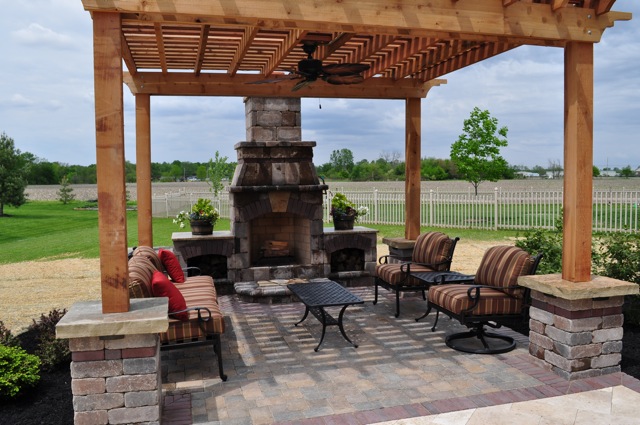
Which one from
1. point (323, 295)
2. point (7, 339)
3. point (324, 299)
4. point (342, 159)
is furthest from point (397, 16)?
point (342, 159)

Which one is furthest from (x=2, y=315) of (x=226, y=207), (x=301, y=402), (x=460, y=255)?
(x=226, y=207)

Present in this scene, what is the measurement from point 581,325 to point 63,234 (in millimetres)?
18008

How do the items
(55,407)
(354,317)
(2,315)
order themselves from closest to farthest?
(55,407) < (354,317) < (2,315)

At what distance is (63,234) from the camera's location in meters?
18.6

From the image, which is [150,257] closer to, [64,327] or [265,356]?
[265,356]

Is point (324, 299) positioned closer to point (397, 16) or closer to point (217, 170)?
point (397, 16)

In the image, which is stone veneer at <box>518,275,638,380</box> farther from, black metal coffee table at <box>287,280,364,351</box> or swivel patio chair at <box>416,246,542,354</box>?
black metal coffee table at <box>287,280,364,351</box>

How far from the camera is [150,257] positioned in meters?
5.93

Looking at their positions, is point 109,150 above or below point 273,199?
above

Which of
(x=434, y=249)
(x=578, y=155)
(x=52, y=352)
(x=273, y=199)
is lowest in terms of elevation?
(x=52, y=352)

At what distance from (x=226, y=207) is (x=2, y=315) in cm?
1375

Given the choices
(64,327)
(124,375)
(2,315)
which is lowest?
(2,315)

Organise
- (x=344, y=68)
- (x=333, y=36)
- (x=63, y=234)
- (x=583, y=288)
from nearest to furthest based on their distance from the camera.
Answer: (x=583, y=288)
(x=344, y=68)
(x=333, y=36)
(x=63, y=234)

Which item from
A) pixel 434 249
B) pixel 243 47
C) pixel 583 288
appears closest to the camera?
pixel 583 288
